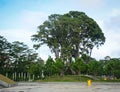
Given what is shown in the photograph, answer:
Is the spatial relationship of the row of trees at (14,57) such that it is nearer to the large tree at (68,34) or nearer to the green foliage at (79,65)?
the large tree at (68,34)

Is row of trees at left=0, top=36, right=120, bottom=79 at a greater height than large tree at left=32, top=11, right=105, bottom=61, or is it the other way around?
large tree at left=32, top=11, right=105, bottom=61

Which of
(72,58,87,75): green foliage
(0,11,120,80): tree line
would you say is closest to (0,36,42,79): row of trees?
(0,11,120,80): tree line

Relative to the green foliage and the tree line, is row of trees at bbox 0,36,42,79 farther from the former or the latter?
the green foliage

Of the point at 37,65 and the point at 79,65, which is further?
the point at 37,65

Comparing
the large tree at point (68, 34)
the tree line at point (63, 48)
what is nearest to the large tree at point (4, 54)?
the tree line at point (63, 48)

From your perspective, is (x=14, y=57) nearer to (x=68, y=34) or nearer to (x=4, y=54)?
(x=4, y=54)

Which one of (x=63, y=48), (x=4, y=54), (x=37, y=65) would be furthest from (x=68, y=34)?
(x=4, y=54)

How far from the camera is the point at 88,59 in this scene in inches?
2800

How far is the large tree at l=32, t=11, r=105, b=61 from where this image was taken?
62.8m

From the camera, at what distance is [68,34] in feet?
211

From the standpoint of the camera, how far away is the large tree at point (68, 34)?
62750 mm

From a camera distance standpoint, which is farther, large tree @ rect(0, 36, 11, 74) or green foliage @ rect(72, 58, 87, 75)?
large tree @ rect(0, 36, 11, 74)

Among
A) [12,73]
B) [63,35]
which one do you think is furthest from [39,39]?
[12,73]

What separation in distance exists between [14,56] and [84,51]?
16.7 meters
